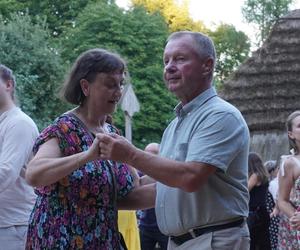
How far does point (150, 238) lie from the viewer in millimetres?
8891

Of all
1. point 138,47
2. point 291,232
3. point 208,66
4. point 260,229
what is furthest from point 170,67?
point 138,47

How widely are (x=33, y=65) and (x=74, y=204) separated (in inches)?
867

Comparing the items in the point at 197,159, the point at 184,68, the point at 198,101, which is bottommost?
the point at 197,159

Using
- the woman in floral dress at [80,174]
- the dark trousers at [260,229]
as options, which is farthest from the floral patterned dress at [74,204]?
the dark trousers at [260,229]

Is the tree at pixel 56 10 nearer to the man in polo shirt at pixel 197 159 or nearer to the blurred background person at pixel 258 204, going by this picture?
the blurred background person at pixel 258 204

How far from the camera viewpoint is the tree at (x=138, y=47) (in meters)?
37.3

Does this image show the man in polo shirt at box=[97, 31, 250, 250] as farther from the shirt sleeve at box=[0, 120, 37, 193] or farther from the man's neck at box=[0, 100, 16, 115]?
the man's neck at box=[0, 100, 16, 115]

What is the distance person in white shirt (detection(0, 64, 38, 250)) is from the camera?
15.3 feet

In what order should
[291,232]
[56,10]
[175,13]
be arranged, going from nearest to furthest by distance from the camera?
[291,232] → [56,10] → [175,13]

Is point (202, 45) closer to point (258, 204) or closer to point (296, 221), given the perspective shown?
point (296, 221)

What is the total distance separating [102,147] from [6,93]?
5.78ft

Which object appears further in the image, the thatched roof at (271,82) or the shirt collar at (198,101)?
the thatched roof at (271,82)

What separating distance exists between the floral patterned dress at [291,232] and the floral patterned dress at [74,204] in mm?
2361

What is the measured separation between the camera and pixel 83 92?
4.01 metres
